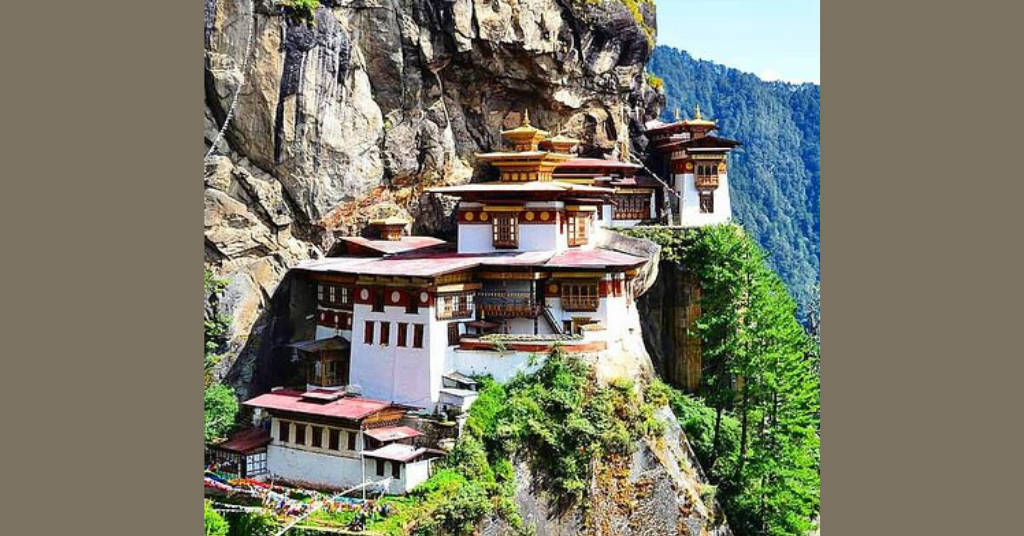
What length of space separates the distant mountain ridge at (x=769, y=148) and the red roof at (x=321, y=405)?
52.1 metres

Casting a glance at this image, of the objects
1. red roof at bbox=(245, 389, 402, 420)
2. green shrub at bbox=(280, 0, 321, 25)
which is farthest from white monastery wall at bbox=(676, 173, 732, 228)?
red roof at bbox=(245, 389, 402, 420)

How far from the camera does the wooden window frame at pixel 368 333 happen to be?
1313 inches

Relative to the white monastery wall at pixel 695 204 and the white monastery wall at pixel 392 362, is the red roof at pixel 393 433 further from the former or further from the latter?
the white monastery wall at pixel 695 204

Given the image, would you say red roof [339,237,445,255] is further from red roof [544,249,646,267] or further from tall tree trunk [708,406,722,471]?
tall tree trunk [708,406,722,471]

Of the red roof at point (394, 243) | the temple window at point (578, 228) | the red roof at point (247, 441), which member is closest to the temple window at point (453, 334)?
the red roof at point (394, 243)

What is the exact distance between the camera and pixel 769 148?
90.6 m

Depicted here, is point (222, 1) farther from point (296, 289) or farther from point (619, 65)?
point (619, 65)

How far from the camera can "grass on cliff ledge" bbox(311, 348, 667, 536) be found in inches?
1118

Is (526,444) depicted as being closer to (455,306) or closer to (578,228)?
(455,306)

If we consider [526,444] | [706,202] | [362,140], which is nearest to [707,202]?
[706,202]

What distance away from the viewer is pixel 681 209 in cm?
4641

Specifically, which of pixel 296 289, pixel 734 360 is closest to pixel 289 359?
pixel 296 289

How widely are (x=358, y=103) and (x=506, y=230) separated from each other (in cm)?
657

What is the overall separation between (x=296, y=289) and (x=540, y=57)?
1357 centimetres
